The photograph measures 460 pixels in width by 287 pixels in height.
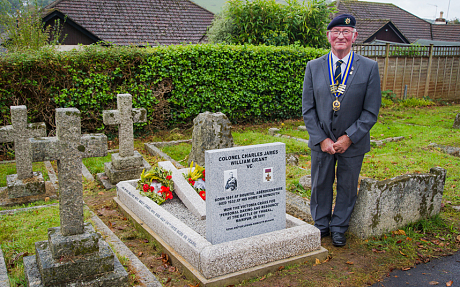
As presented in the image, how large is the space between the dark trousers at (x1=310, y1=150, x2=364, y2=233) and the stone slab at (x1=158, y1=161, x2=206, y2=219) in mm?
1385

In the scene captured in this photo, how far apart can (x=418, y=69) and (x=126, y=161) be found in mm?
13976

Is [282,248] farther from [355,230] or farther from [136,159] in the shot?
[136,159]

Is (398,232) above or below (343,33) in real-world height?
below

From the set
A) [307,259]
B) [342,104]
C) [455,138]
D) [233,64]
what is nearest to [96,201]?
[307,259]

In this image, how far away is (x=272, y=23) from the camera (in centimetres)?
1252

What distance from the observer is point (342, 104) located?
3.71 m

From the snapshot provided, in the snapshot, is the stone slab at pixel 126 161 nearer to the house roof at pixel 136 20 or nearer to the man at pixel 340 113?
the man at pixel 340 113

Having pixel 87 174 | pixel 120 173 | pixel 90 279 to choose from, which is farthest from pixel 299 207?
pixel 87 174

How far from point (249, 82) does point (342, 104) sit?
7.03 metres

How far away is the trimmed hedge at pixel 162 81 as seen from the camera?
7.75 metres

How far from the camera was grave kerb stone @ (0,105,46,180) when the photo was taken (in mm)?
5410

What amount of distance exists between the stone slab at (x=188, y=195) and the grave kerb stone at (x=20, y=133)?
2088 mm

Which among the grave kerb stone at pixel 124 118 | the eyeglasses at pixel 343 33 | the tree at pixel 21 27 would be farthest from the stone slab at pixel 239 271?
the tree at pixel 21 27

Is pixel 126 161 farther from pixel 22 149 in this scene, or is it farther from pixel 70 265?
pixel 70 265
